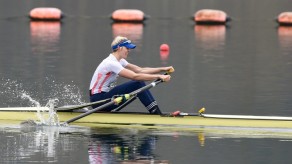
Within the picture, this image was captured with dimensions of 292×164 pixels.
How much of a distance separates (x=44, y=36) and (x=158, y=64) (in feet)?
34.6

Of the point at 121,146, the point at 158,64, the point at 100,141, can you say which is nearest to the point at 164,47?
the point at 158,64

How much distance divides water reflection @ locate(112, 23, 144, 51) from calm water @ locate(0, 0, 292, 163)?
0.05m

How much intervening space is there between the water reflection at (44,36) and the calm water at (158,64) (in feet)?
0.15

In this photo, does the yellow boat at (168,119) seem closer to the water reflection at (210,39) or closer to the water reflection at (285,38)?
the water reflection at (210,39)

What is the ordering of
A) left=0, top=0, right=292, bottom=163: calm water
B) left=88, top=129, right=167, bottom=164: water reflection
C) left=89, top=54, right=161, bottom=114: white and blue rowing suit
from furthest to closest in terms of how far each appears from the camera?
1. left=89, top=54, right=161, bottom=114: white and blue rowing suit
2. left=0, top=0, right=292, bottom=163: calm water
3. left=88, top=129, right=167, bottom=164: water reflection

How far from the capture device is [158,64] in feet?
105

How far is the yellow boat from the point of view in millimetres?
18656

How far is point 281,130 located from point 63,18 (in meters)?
33.2

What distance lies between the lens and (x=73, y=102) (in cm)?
→ 2341

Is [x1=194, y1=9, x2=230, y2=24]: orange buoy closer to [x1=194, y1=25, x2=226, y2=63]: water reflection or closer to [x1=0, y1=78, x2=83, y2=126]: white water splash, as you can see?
[x1=194, y1=25, x2=226, y2=63]: water reflection

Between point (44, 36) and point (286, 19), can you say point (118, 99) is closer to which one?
point (44, 36)

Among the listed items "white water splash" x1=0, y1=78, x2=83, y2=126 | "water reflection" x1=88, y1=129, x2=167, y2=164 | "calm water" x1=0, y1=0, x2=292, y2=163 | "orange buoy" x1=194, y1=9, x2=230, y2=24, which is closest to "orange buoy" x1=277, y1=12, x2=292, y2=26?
"calm water" x1=0, y1=0, x2=292, y2=163

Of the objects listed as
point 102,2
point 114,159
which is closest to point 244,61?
point 114,159

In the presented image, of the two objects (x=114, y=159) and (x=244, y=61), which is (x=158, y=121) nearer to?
(x=114, y=159)
